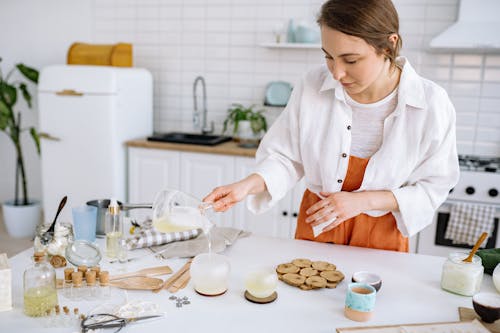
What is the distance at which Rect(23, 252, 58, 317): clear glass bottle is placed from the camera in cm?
123

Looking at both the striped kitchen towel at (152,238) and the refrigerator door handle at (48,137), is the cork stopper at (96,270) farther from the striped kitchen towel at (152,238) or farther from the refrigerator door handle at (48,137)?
the refrigerator door handle at (48,137)

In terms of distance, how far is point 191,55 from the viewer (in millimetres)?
4016

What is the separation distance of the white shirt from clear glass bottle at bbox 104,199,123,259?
830 mm

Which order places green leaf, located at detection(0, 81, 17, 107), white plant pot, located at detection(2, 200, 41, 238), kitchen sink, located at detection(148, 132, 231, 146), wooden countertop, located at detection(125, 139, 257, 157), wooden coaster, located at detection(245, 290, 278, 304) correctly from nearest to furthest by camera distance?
wooden coaster, located at detection(245, 290, 278, 304) → wooden countertop, located at detection(125, 139, 257, 157) → kitchen sink, located at detection(148, 132, 231, 146) → green leaf, located at detection(0, 81, 17, 107) → white plant pot, located at detection(2, 200, 41, 238)

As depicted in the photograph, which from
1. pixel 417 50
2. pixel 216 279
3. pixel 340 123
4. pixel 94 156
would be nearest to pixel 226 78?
pixel 94 156

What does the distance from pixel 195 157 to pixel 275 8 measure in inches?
50.6

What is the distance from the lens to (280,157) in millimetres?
1806

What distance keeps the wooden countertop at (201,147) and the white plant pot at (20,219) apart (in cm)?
113

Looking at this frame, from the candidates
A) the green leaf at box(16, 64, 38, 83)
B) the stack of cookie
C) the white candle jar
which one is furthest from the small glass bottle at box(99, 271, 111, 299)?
the green leaf at box(16, 64, 38, 83)

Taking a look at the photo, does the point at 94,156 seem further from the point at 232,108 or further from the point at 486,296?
the point at 486,296

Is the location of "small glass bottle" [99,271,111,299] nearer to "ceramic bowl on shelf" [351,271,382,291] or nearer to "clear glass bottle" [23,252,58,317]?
"clear glass bottle" [23,252,58,317]

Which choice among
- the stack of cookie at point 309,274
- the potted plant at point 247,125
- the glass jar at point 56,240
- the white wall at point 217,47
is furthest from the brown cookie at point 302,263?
the white wall at point 217,47

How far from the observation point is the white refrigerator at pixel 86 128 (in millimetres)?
3500

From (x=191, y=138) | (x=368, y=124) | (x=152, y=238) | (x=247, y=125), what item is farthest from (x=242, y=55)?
(x=152, y=238)
